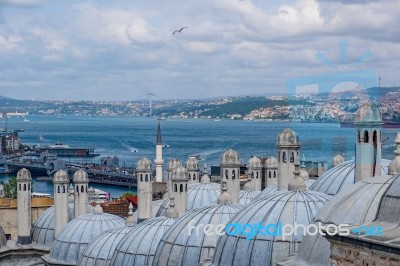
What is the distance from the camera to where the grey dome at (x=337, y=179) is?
70.8 feet

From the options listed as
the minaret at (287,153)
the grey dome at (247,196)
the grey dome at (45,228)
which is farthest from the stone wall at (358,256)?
the grey dome at (45,228)

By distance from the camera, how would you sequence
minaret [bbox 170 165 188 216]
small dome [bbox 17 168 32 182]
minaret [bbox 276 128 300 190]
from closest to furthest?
minaret [bbox 276 128 300 190], minaret [bbox 170 165 188 216], small dome [bbox 17 168 32 182]

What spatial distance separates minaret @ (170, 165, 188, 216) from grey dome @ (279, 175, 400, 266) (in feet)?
39.3

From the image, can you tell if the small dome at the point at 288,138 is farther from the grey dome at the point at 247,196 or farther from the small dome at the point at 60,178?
the small dome at the point at 60,178

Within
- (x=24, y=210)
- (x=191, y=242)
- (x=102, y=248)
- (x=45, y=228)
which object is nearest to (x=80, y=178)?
(x=45, y=228)

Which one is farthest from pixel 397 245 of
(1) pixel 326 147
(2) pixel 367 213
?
(1) pixel 326 147

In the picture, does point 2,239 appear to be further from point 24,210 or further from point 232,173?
point 232,173

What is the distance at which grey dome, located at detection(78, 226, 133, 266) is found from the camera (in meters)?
26.0

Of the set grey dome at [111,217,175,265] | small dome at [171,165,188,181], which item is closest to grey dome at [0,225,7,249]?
grey dome at [111,217,175,265]

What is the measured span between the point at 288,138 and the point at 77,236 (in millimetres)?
10499

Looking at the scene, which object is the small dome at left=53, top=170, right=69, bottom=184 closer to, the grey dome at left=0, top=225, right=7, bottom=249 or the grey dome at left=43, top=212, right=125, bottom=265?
the grey dome at left=43, top=212, right=125, bottom=265

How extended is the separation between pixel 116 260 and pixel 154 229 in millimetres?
1380

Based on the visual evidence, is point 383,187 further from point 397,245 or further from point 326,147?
point 326,147

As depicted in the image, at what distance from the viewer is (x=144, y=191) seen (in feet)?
93.9
